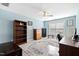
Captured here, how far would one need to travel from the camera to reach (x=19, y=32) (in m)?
5.70

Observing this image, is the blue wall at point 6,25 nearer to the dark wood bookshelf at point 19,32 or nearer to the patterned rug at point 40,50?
the dark wood bookshelf at point 19,32

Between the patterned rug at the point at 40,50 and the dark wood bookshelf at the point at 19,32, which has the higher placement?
the dark wood bookshelf at the point at 19,32

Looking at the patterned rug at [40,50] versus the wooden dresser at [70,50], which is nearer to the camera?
the wooden dresser at [70,50]

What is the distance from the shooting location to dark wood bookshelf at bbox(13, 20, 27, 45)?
5.06 metres

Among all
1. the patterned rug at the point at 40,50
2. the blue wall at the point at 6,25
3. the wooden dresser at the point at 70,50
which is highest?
the blue wall at the point at 6,25

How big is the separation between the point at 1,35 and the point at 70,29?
548 centimetres

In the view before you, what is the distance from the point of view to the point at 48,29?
9.52 m

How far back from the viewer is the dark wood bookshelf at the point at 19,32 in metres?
5.06

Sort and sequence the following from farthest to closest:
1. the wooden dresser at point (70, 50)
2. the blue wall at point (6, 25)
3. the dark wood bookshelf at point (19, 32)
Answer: the dark wood bookshelf at point (19, 32) → the blue wall at point (6, 25) → the wooden dresser at point (70, 50)

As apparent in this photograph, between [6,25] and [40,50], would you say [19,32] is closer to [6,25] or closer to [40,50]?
[6,25]

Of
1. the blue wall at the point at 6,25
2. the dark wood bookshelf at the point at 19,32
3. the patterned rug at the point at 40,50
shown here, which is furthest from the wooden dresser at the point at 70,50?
the blue wall at the point at 6,25

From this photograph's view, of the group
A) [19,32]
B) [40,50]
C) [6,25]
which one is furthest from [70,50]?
[19,32]

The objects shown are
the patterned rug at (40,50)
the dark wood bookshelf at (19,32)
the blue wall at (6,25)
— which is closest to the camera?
the patterned rug at (40,50)

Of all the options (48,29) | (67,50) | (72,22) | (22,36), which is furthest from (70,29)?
(67,50)
